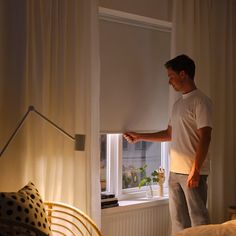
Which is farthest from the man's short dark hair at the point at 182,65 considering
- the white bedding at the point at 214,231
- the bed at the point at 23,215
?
the bed at the point at 23,215

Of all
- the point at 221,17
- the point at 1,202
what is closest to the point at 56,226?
the point at 1,202

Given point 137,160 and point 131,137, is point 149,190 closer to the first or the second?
point 137,160

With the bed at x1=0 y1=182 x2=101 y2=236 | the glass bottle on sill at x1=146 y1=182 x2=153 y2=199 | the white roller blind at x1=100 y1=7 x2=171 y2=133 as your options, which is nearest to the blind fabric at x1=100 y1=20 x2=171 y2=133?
the white roller blind at x1=100 y1=7 x2=171 y2=133

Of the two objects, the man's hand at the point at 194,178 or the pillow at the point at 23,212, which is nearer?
the pillow at the point at 23,212

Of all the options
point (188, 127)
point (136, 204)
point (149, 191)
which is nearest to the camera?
point (188, 127)

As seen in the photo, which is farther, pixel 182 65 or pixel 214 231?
pixel 182 65

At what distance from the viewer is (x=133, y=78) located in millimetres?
3531

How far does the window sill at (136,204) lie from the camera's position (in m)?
3.27

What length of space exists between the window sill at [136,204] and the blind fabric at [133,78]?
0.62 meters

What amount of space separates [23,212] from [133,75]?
179 cm

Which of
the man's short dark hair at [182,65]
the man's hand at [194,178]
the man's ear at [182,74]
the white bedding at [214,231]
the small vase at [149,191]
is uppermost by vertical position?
the man's short dark hair at [182,65]

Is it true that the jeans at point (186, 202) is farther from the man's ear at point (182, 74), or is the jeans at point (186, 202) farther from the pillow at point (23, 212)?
the pillow at point (23, 212)

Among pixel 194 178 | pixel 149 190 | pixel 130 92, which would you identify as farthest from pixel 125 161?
pixel 194 178

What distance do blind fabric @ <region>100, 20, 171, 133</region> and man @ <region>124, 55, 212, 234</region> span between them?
0.56 meters
